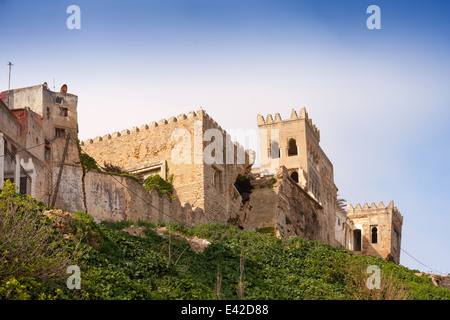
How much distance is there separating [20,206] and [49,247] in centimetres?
156

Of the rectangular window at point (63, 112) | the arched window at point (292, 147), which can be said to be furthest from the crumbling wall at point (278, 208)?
the rectangular window at point (63, 112)

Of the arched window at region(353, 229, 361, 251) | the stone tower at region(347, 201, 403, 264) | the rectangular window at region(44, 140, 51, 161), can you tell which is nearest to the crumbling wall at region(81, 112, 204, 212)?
the rectangular window at region(44, 140, 51, 161)

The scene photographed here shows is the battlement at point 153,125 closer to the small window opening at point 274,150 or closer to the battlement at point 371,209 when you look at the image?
the small window opening at point 274,150

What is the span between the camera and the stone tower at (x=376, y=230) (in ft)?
190

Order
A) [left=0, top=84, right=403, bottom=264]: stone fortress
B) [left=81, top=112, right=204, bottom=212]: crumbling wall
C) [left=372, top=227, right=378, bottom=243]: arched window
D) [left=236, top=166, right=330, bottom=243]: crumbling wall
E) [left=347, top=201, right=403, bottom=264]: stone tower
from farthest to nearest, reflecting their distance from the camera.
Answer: [left=372, top=227, right=378, bottom=243]: arched window
[left=347, top=201, right=403, bottom=264]: stone tower
[left=236, top=166, right=330, bottom=243]: crumbling wall
[left=81, top=112, right=204, bottom=212]: crumbling wall
[left=0, top=84, right=403, bottom=264]: stone fortress

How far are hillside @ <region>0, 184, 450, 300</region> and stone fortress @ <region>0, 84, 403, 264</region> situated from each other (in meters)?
2.92

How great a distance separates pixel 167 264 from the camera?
849 inches

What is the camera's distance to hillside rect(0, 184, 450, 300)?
18.0 meters

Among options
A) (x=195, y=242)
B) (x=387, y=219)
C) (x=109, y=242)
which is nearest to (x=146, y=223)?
(x=195, y=242)

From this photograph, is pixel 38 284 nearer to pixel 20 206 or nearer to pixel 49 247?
pixel 49 247

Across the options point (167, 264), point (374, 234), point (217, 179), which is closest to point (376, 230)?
point (374, 234)

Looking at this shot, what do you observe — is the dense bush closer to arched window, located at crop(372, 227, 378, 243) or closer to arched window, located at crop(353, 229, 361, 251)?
arched window, located at crop(353, 229, 361, 251)

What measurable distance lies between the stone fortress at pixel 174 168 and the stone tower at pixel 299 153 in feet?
0.20
